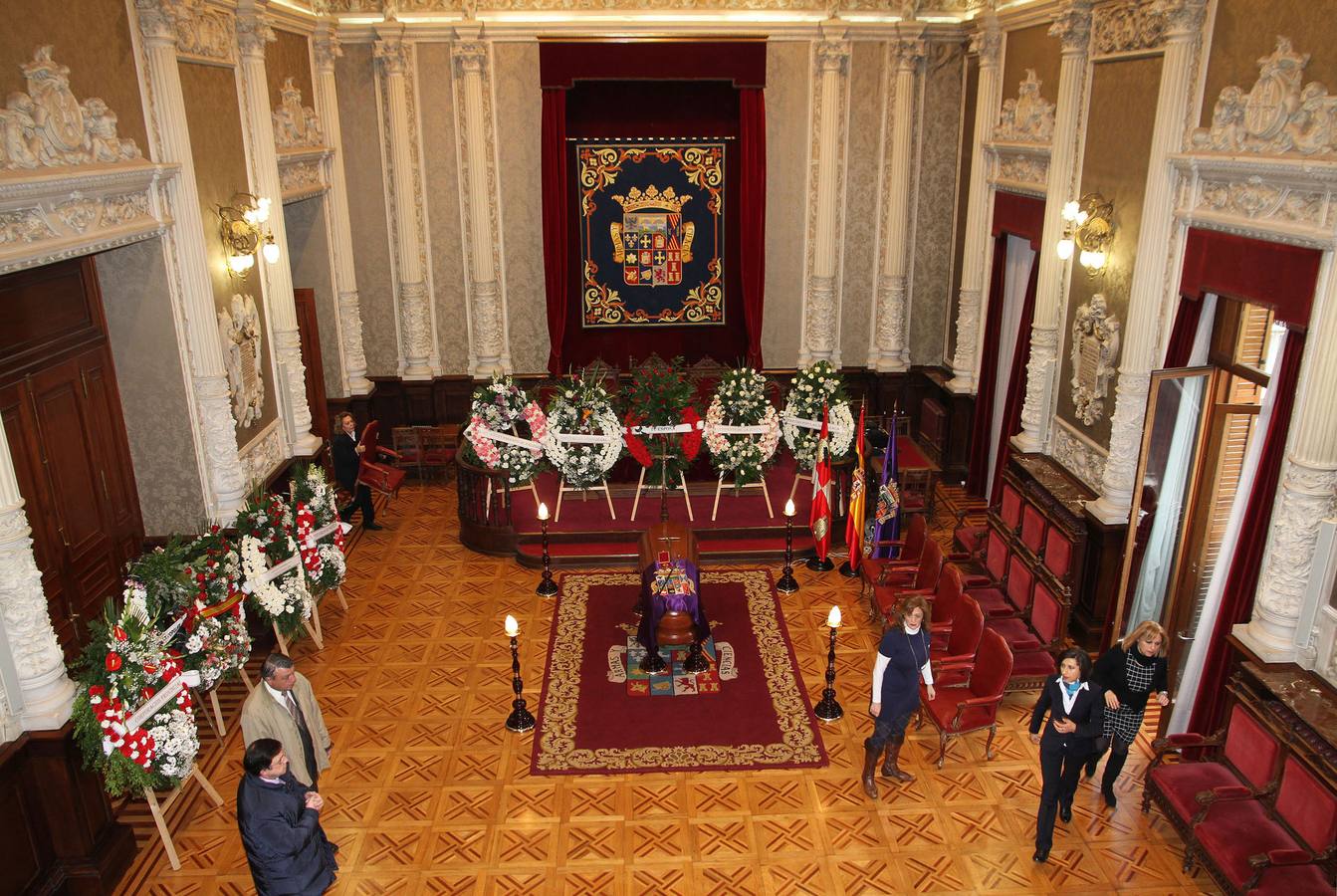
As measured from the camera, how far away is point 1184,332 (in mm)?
Answer: 7426

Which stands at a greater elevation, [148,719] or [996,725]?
[148,719]

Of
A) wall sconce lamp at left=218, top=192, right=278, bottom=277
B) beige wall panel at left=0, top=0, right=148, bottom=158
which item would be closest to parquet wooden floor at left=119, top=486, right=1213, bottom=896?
wall sconce lamp at left=218, top=192, right=278, bottom=277

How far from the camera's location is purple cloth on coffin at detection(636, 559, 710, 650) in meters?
8.05

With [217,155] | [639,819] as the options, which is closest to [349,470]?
[217,155]

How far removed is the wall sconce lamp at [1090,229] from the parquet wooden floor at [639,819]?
402 centimetres

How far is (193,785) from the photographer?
7.03 meters

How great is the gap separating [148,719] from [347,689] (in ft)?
7.25

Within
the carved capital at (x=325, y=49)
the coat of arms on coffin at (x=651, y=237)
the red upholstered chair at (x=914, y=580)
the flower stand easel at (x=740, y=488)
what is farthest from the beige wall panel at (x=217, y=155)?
the red upholstered chair at (x=914, y=580)

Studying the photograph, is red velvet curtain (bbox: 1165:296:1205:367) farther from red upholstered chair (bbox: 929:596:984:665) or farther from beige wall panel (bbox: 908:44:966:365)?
beige wall panel (bbox: 908:44:966:365)

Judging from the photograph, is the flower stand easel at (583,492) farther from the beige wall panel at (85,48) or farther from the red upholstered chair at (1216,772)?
the red upholstered chair at (1216,772)

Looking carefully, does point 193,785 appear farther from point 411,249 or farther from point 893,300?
point 893,300

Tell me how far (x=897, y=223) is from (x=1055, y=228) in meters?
3.98

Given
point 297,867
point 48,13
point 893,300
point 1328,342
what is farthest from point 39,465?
point 893,300

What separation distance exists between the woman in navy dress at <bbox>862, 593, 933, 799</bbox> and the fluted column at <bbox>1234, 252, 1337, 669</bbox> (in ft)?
7.07
